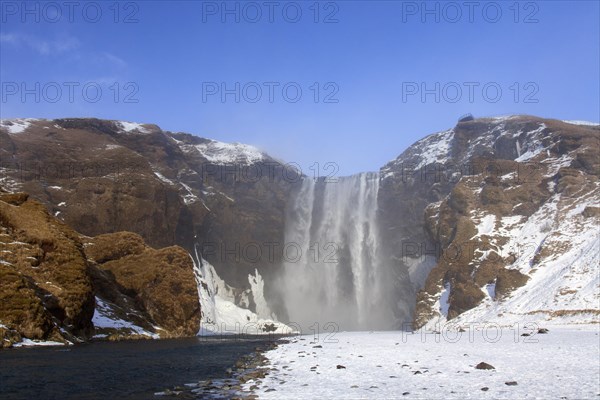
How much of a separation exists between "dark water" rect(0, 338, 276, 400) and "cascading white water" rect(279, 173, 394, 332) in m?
83.3

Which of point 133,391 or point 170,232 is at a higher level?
point 170,232

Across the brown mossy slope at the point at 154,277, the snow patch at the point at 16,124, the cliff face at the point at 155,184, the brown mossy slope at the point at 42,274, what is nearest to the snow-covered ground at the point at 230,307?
the cliff face at the point at 155,184

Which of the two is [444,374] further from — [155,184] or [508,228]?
[155,184]

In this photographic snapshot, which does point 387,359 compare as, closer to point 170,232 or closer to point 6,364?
point 6,364

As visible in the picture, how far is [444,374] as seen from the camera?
62.3 feet

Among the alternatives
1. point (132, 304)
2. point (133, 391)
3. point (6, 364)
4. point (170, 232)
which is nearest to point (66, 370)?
point (6, 364)

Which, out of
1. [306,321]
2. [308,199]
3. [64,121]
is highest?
[64,121]

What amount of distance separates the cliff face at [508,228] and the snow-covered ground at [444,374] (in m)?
27.1

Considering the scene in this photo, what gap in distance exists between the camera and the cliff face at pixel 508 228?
59.4m

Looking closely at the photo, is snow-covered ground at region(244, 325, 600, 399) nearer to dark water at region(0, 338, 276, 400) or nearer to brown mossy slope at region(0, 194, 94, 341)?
dark water at region(0, 338, 276, 400)

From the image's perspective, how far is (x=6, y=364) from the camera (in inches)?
872

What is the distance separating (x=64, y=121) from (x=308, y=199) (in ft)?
224

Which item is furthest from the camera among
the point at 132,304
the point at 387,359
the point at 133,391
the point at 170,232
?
the point at 170,232

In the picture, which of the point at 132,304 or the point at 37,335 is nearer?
the point at 37,335
